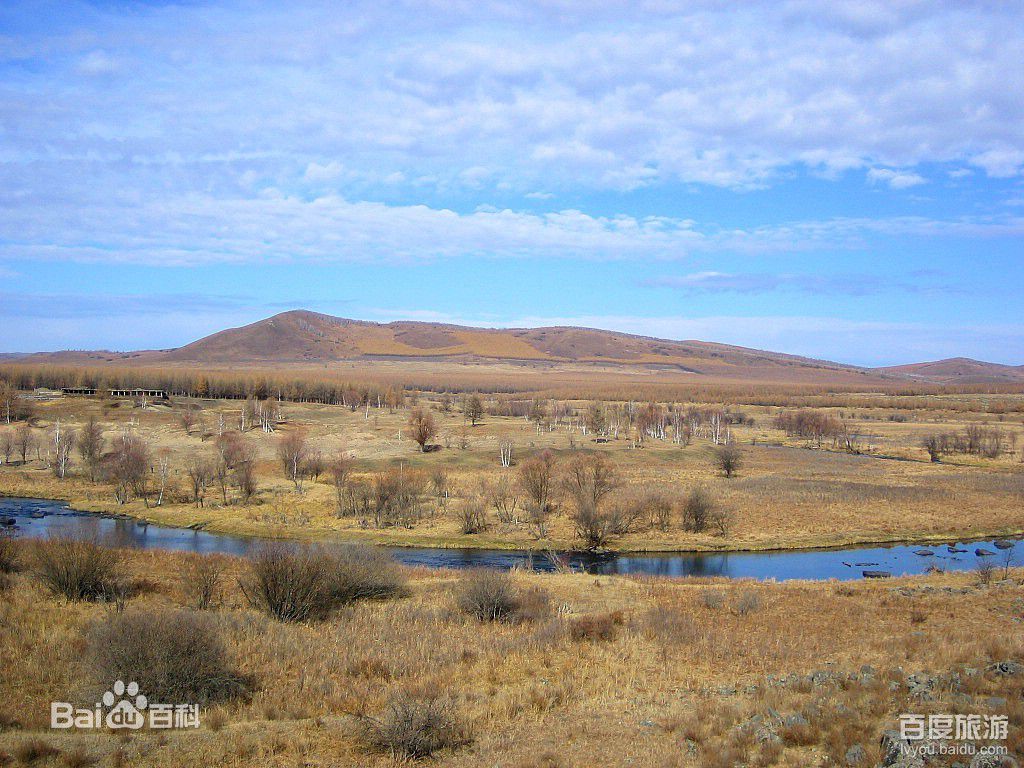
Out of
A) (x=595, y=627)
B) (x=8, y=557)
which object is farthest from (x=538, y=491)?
(x=8, y=557)

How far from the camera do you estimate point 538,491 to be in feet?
141

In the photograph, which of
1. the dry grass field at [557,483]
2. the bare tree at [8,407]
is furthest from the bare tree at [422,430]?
the bare tree at [8,407]

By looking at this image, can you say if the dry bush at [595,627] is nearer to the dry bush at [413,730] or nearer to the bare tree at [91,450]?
the dry bush at [413,730]

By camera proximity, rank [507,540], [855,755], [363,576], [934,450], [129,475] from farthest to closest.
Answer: [934,450] < [129,475] < [507,540] < [363,576] < [855,755]

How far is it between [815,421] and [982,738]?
8989cm

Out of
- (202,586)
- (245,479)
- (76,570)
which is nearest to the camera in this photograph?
(76,570)

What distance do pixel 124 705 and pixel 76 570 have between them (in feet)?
25.4

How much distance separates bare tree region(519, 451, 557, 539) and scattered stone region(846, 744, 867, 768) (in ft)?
107

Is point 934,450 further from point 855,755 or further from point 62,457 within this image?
point 62,457

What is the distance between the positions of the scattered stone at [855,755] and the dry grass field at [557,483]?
30.0 meters

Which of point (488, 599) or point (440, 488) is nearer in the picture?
point (488, 599)

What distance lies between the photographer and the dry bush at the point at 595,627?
14430 millimetres

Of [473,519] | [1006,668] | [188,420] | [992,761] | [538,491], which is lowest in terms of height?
[473,519]

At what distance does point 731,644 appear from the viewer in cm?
1395
